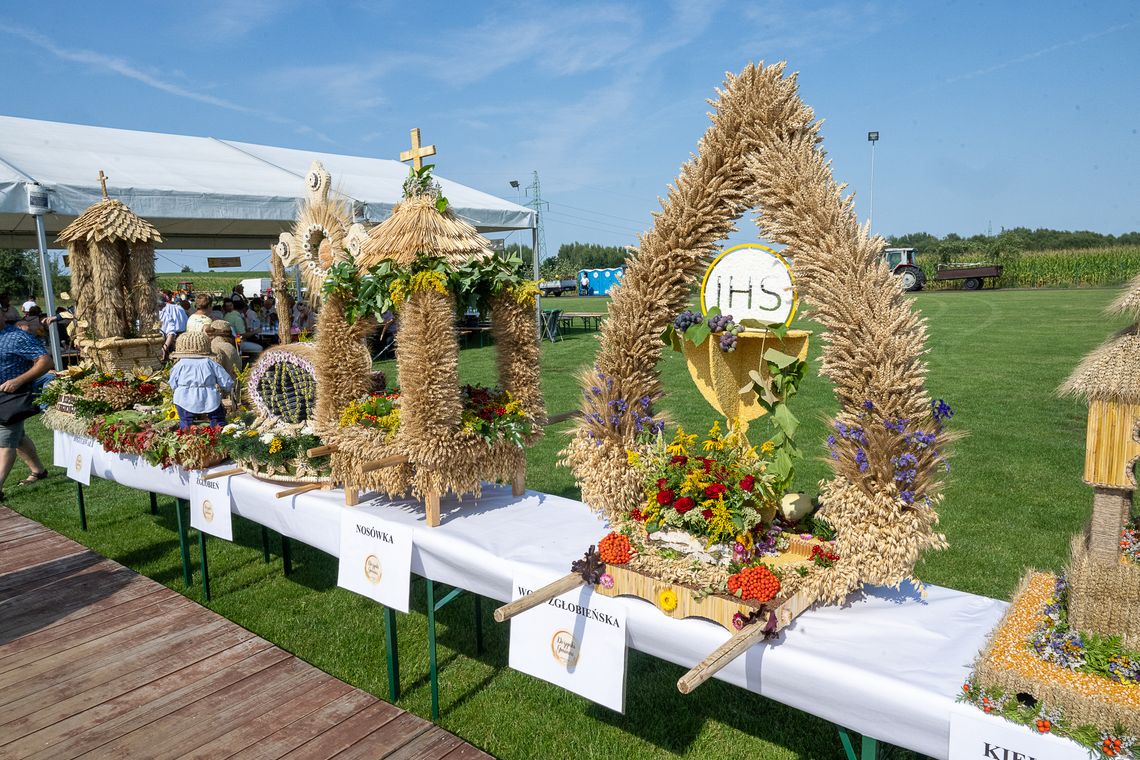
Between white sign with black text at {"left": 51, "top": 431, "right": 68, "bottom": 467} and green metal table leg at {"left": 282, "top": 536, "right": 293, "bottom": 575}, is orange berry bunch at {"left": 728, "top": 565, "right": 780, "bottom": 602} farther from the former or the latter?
white sign with black text at {"left": 51, "top": 431, "right": 68, "bottom": 467}

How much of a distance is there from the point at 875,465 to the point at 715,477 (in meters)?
0.50

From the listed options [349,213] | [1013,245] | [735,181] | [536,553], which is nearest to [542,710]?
[536,553]

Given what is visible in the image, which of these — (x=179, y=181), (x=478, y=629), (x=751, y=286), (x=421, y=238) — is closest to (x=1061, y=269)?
(x=179, y=181)

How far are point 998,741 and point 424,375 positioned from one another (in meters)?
2.30

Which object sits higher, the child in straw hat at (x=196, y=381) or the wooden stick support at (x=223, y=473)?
the child in straw hat at (x=196, y=381)

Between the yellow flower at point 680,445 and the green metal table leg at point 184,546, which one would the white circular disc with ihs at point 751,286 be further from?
the green metal table leg at point 184,546

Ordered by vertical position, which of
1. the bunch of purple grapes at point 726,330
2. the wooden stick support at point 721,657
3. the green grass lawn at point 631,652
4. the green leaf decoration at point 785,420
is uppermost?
the bunch of purple grapes at point 726,330

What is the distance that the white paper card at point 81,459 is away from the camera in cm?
512

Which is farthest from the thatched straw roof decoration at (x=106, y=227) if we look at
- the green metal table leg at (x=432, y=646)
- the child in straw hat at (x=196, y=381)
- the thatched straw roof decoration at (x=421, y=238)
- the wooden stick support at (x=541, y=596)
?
the wooden stick support at (x=541, y=596)

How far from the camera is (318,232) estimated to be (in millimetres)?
4133

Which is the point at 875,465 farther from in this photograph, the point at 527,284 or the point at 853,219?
the point at 527,284

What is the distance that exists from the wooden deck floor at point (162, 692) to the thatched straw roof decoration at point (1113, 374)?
234cm

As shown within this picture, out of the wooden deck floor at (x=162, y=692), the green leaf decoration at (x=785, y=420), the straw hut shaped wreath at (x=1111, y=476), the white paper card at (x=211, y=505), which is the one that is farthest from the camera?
the white paper card at (x=211, y=505)

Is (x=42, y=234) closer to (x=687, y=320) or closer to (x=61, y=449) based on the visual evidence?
(x=61, y=449)
